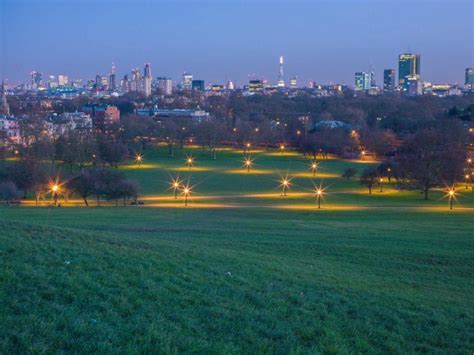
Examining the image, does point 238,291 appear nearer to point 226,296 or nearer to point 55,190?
point 226,296

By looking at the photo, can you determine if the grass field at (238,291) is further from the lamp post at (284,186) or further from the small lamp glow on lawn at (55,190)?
the lamp post at (284,186)

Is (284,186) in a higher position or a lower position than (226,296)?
higher

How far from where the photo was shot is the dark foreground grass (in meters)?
6.87

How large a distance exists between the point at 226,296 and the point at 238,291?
1.62 ft

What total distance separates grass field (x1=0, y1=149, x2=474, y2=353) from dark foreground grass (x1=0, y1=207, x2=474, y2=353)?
24mm

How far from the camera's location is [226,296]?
9.14 metres

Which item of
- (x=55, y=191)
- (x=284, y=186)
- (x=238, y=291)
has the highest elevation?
(x=284, y=186)

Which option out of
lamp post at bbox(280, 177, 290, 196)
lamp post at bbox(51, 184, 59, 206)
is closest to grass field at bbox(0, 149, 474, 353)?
lamp post at bbox(51, 184, 59, 206)

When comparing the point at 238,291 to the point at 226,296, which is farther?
the point at 238,291

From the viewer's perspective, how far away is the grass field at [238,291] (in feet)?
22.7

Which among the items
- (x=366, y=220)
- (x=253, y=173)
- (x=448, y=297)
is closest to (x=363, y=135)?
(x=253, y=173)

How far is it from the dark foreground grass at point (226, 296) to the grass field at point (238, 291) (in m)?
0.02

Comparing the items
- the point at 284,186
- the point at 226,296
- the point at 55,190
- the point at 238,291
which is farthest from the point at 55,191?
the point at 226,296

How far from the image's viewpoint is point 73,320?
6.92 meters
